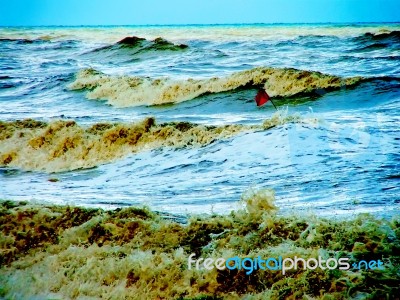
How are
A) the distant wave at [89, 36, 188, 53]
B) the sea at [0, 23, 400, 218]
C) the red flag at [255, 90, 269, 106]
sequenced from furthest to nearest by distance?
the distant wave at [89, 36, 188, 53] < the red flag at [255, 90, 269, 106] < the sea at [0, 23, 400, 218]

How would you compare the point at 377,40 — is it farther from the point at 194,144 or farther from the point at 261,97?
the point at 194,144

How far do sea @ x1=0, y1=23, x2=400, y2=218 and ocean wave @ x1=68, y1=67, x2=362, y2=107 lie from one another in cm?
3

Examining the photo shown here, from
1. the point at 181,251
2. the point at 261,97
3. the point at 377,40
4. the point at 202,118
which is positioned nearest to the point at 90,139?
the point at 202,118

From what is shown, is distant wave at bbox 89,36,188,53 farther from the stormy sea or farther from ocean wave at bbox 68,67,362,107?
ocean wave at bbox 68,67,362,107

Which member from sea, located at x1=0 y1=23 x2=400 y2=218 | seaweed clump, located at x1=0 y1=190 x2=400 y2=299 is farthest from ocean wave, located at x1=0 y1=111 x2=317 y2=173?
seaweed clump, located at x1=0 y1=190 x2=400 y2=299

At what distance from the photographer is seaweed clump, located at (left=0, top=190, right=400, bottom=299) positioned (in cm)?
259

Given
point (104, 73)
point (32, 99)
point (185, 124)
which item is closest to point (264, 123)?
point (185, 124)

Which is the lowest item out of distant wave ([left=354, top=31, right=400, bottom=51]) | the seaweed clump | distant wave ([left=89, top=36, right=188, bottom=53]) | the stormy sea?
the seaweed clump

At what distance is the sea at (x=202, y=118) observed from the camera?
4.02 meters

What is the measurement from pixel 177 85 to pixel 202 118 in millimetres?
1693

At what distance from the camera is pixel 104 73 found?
28.2 ft

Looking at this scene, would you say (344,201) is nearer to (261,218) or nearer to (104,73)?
(261,218)

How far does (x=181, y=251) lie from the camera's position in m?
3.07

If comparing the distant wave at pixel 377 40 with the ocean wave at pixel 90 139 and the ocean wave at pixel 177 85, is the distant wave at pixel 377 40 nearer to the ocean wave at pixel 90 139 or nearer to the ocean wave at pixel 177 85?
the ocean wave at pixel 177 85
